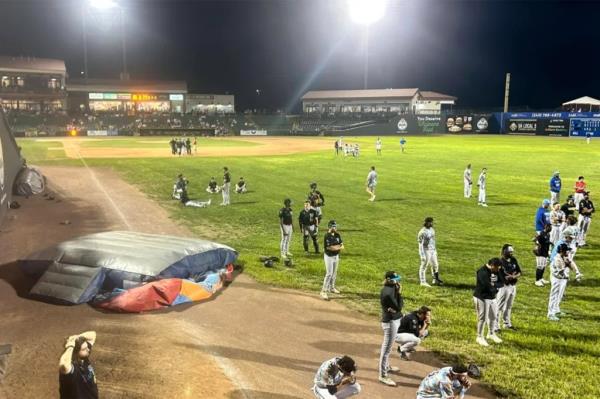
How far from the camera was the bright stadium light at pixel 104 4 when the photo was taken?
77050 mm

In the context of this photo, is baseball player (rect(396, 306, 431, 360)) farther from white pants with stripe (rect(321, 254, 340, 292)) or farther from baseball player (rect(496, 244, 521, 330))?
white pants with stripe (rect(321, 254, 340, 292))

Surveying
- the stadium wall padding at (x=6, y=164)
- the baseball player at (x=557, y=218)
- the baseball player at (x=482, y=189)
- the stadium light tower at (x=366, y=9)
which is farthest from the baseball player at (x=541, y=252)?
the stadium light tower at (x=366, y=9)

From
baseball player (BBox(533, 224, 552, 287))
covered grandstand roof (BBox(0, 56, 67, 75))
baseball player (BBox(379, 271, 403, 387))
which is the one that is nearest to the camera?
baseball player (BBox(379, 271, 403, 387))

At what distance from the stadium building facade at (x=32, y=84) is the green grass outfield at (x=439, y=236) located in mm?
59120

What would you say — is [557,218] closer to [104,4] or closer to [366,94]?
[104,4]

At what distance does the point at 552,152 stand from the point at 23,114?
85.7 metres

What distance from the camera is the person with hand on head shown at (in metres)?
6.30

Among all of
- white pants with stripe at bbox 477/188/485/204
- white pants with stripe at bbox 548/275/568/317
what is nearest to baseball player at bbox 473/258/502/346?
white pants with stripe at bbox 548/275/568/317

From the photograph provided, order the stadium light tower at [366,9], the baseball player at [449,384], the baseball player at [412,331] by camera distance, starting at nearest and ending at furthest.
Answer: the baseball player at [449,384]
the baseball player at [412,331]
the stadium light tower at [366,9]

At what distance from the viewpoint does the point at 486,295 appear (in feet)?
33.0

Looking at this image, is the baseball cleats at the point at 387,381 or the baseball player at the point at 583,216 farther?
the baseball player at the point at 583,216

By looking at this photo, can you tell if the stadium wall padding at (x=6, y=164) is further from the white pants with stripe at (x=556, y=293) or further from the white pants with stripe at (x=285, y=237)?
the white pants with stripe at (x=556, y=293)

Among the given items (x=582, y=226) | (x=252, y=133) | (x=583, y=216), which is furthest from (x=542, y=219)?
(x=252, y=133)

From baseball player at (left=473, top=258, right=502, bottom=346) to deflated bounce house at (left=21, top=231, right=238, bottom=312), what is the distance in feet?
22.4
